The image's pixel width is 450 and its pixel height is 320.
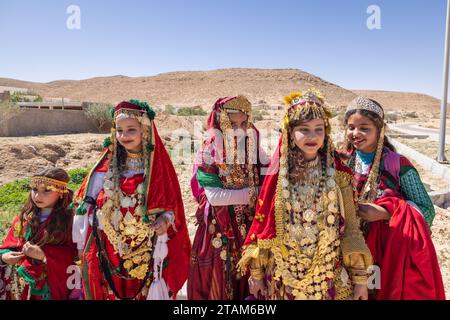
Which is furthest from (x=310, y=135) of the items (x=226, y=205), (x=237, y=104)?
(x=226, y=205)

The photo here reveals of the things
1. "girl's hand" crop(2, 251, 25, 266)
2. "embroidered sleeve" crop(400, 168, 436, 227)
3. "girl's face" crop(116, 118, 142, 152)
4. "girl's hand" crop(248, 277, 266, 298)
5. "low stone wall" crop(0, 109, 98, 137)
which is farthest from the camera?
"low stone wall" crop(0, 109, 98, 137)

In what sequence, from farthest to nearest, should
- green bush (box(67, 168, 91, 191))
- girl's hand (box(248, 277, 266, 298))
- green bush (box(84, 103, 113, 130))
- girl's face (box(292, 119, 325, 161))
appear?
green bush (box(84, 103, 113, 130))
green bush (box(67, 168, 91, 191))
girl's hand (box(248, 277, 266, 298))
girl's face (box(292, 119, 325, 161))

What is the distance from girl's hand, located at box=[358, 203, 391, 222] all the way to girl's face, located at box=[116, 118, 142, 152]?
1661mm

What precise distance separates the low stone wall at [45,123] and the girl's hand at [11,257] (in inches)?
600

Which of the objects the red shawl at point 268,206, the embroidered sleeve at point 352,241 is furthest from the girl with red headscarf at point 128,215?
the embroidered sleeve at point 352,241

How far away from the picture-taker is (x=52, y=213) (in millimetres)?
2738

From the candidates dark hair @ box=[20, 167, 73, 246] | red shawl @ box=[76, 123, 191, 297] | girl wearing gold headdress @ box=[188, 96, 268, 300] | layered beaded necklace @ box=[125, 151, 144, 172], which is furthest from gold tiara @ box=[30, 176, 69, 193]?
girl wearing gold headdress @ box=[188, 96, 268, 300]

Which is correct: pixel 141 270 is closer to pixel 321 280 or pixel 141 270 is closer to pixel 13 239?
pixel 13 239

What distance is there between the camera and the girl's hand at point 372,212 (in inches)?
86.5

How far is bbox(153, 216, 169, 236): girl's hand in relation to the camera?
8.15 feet

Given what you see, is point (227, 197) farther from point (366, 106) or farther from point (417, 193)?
point (417, 193)

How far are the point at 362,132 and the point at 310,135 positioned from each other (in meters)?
0.54

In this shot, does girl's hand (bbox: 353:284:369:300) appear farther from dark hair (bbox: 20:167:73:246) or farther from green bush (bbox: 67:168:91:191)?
green bush (bbox: 67:168:91:191)

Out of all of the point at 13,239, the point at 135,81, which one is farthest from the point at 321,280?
the point at 135,81
